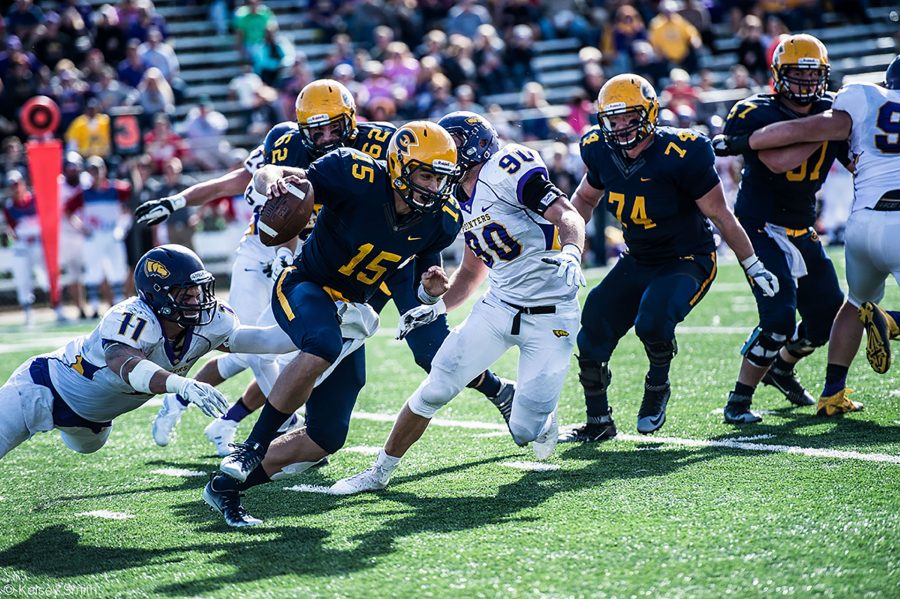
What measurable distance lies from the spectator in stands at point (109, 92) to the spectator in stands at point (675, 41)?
736 cm

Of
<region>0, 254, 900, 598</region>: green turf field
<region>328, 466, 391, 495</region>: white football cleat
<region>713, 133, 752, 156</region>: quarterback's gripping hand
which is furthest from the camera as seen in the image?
<region>713, 133, 752, 156</region>: quarterback's gripping hand

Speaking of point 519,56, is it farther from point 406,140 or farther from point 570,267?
point 570,267

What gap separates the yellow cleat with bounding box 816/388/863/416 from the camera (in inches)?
234

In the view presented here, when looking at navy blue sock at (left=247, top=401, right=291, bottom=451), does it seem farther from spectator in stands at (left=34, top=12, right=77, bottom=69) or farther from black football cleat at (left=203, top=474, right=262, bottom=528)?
spectator in stands at (left=34, top=12, right=77, bottom=69)

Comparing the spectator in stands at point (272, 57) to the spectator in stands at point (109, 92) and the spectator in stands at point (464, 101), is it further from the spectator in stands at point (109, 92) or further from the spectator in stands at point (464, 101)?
the spectator in stands at point (464, 101)

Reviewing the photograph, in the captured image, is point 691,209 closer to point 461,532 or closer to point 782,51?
point 782,51

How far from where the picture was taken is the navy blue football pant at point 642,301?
18.1 ft

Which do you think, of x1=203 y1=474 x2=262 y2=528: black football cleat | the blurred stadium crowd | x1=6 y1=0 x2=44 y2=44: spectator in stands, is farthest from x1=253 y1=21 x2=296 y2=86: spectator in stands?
x1=203 y1=474 x2=262 y2=528: black football cleat

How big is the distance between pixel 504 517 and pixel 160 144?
439 inches

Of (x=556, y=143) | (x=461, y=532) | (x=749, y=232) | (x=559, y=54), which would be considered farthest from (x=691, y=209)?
(x=559, y=54)

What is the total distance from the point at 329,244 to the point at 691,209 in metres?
1.90

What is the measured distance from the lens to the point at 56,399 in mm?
4957

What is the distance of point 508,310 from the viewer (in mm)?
5109

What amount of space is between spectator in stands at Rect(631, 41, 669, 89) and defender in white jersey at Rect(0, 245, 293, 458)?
11.9 metres
